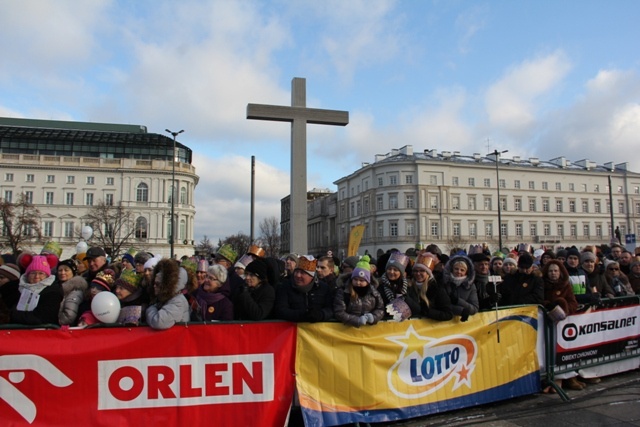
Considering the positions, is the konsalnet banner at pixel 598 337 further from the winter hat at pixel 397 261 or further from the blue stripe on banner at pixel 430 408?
the winter hat at pixel 397 261

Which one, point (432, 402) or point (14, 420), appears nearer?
point (14, 420)

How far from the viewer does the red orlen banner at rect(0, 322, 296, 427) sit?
4.50m

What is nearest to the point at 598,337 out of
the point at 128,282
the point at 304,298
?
the point at 304,298

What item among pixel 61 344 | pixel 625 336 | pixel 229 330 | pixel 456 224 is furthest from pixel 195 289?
pixel 456 224

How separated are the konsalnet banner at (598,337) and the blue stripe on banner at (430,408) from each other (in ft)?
2.19

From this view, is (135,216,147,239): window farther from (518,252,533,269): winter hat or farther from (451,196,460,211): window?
(518,252,533,269): winter hat

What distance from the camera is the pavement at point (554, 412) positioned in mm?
5536

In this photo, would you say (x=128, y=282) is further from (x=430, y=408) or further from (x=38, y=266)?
(x=430, y=408)

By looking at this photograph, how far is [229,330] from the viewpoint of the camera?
16.5ft

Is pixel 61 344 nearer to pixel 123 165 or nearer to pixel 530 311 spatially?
pixel 530 311

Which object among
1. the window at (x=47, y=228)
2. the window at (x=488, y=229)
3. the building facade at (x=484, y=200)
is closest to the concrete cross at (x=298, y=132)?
the building facade at (x=484, y=200)

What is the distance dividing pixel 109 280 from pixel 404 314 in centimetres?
337

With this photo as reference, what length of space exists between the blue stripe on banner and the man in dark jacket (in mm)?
969

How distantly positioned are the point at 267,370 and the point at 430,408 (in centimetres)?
201
